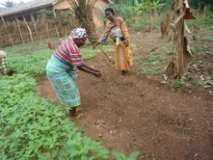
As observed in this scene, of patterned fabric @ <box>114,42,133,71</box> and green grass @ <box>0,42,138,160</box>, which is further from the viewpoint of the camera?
patterned fabric @ <box>114,42,133,71</box>

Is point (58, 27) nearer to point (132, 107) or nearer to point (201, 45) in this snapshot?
point (201, 45)

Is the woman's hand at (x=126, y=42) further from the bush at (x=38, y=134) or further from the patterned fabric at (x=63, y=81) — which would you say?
the bush at (x=38, y=134)

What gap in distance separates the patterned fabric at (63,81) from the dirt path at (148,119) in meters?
0.37

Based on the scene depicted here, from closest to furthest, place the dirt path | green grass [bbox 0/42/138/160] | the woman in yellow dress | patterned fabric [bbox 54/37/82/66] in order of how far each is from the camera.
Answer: green grass [bbox 0/42/138/160] → the dirt path → patterned fabric [bbox 54/37/82/66] → the woman in yellow dress

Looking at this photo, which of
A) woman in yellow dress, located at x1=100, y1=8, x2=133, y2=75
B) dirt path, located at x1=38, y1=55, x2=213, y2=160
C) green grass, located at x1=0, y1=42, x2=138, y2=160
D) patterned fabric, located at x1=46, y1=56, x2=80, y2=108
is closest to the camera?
green grass, located at x1=0, y1=42, x2=138, y2=160

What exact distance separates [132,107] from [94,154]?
239 cm

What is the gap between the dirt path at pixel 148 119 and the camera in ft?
16.2

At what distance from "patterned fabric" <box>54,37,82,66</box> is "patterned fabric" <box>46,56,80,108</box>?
0.12m

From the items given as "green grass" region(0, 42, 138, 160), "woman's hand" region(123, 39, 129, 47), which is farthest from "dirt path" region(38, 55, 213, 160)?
"woman's hand" region(123, 39, 129, 47)

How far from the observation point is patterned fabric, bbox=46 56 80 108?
609cm

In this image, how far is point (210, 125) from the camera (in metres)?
5.45

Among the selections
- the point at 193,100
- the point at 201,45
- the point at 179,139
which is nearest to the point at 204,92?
the point at 193,100

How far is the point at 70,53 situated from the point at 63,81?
52cm

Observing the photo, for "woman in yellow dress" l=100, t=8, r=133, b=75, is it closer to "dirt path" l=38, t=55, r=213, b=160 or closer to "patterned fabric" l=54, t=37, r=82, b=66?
"dirt path" l=38, t=55, r=213, b=160
